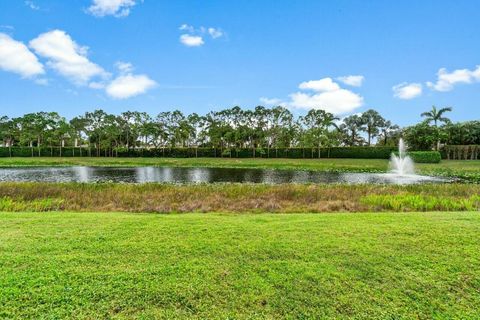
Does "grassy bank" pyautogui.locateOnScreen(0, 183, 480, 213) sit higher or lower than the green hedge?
lower

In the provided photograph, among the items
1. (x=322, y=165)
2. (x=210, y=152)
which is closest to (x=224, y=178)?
(x=322, y=165)

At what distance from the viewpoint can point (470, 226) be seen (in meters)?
5.65

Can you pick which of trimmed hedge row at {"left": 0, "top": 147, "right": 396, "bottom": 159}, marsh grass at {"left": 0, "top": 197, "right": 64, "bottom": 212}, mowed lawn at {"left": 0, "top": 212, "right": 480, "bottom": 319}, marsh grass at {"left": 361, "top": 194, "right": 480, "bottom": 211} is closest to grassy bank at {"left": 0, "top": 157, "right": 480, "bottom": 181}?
trimmed hedge row at {"left": 0, "top": 147, "right": 396, "bottom": 159}

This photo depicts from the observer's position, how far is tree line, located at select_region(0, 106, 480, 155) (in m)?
56.0

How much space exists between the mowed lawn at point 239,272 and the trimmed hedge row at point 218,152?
166ft

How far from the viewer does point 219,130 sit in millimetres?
61875

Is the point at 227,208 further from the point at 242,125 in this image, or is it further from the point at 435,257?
the point at 242,125

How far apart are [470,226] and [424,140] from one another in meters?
54.9

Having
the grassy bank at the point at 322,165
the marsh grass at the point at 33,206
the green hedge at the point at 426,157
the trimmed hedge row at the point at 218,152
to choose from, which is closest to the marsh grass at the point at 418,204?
the marsh grass at the point at 33,206

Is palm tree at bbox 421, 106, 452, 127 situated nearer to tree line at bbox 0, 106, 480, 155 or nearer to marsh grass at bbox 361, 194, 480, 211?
tree line at bbox 0, 106, 480, 155

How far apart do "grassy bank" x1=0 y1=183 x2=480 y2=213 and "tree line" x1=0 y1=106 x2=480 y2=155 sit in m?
42.3

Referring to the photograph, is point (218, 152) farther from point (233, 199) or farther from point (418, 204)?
point (418, 204)

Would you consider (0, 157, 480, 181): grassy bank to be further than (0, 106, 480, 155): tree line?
No

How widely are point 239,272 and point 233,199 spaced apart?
7.98 meters
